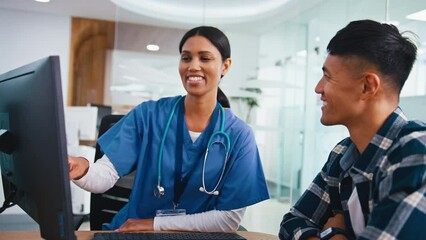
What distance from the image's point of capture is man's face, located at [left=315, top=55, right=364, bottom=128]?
3.32 ft

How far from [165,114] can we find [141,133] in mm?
114

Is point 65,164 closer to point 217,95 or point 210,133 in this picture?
point 210,133

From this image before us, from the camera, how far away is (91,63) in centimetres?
698

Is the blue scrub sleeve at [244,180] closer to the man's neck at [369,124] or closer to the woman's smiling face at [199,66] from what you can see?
the woman's smiling face at [199,66]

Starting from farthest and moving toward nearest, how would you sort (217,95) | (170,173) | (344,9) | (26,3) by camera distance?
(26,3) < (344,9) < (217,95) < (170,173)

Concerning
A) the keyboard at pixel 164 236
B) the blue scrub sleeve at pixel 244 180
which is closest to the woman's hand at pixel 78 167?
the keyboard at pixel 164 236

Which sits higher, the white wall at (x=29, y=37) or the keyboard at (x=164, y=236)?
the white wall at (x=29, y=37)

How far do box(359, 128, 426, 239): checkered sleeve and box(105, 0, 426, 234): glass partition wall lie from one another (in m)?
3.23

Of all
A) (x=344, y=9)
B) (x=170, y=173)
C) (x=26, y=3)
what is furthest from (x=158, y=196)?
Result: (x=26, y=3)

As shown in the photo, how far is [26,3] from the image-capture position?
536cm

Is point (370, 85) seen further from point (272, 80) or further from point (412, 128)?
point (272, 80)

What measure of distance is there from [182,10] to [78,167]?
4568 millimetres

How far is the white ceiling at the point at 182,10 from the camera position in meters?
5.25

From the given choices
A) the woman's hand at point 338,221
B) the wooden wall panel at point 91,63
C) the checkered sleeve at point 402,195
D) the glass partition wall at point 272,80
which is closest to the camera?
the checkered sleeve at point 402,195
